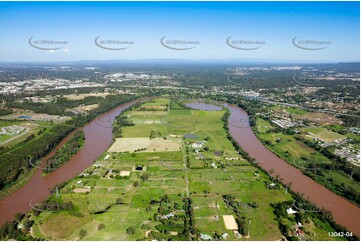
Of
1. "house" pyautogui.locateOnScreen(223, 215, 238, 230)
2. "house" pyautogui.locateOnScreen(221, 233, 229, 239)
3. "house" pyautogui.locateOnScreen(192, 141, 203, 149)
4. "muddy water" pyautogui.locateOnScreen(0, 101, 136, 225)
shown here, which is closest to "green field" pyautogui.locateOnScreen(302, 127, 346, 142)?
"house" pyautogui.locateOnScreen(192, 141, 203, 149)

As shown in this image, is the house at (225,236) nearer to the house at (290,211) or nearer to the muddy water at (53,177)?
the house at (290,211)

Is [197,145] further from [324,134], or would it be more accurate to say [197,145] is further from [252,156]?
[324,134]

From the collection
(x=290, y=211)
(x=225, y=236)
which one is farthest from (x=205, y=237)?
(x=290, y=211)

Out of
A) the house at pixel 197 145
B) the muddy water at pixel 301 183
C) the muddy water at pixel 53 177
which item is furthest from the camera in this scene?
the house at pixel 197 145

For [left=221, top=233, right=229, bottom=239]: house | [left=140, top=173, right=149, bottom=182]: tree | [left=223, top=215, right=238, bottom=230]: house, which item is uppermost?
[left=140, top=173, right=149, bottom=182]: tree

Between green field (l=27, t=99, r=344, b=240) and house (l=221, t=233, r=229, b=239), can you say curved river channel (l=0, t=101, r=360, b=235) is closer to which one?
green field (l=27, t=99, r=344, b=240)

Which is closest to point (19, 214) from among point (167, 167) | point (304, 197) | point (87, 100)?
point (167, 167)

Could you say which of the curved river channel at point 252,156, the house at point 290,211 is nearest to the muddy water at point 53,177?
the curved river channel at point 252,156
